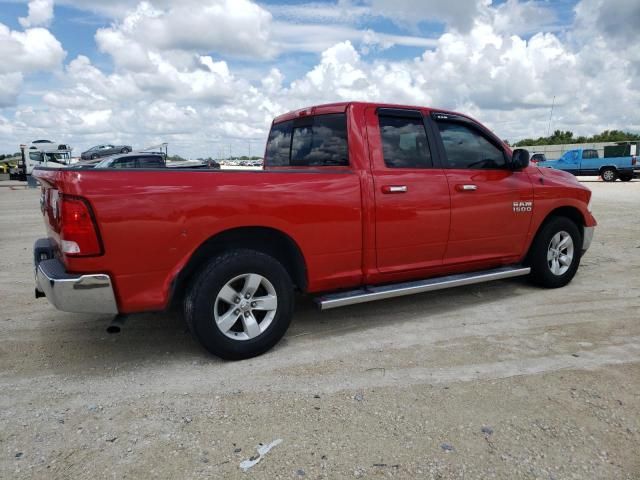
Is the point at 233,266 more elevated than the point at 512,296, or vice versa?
the point at 233,266

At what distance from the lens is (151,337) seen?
4.04 meters

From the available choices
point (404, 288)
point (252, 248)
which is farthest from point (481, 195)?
point (252, 248)

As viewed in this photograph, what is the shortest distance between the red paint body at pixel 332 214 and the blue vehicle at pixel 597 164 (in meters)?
19.9

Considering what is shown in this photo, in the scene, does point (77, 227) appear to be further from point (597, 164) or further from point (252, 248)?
point (597, 164)

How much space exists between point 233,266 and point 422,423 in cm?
157

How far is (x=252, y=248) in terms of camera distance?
147 inches

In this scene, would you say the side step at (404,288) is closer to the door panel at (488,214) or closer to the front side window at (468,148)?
the door panel at (488,214)

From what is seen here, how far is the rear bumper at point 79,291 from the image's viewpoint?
3043 mm

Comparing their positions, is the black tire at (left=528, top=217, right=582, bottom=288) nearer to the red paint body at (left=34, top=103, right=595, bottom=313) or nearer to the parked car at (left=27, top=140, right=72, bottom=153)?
the red paint body at (left=34, top=103, right=595, bottom=313)

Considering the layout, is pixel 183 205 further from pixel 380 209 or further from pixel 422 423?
pixel 422 423

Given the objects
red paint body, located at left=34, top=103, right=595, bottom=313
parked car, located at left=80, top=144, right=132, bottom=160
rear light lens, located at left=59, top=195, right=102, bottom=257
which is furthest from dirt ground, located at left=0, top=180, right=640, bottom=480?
parked car, located at left=80, top=144, right=132, bottom=160

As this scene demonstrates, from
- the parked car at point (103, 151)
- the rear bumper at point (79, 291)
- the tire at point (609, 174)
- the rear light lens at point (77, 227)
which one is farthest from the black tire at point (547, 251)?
the parked car at point (103, 151)

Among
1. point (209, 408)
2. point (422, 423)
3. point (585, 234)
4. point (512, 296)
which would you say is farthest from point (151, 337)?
point (585, 234)

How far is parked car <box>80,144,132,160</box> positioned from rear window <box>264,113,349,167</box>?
3105cm
